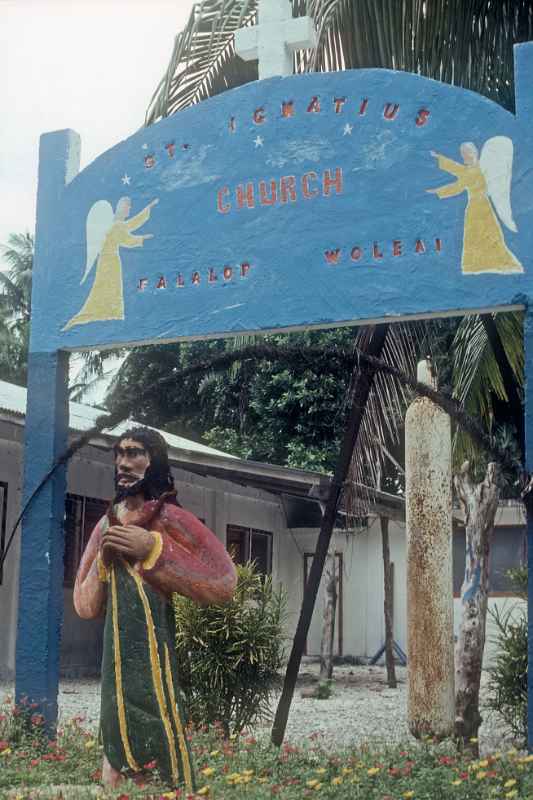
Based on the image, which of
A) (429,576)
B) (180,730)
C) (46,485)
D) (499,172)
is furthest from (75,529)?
(499,172)

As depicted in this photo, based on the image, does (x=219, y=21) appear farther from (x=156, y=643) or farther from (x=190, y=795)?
(x=190, y=795)

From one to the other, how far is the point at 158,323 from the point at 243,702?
329 centimetres

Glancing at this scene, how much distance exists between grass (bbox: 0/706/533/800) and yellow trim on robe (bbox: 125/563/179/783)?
118 millimetres

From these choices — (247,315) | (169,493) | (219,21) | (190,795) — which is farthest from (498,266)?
(219,21)

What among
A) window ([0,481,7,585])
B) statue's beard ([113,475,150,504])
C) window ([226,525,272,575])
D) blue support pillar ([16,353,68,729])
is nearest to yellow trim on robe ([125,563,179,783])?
statue's beard ([113,475,150,504])

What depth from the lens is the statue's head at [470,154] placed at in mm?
6275

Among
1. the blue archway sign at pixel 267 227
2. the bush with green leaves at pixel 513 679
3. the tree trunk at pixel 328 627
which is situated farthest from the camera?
the tree trunk at pixel 328 627

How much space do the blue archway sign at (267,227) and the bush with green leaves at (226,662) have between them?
184 cm

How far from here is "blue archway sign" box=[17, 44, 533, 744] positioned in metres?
6.23

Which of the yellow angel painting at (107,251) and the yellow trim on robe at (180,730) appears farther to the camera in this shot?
the yellow angel painting at (107,251)

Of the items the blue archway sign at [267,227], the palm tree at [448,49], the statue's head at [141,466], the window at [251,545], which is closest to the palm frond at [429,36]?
the palm tree at [448,49]

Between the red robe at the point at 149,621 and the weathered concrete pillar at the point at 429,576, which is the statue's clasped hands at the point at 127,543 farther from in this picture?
the weathered concrete pillar at the point at 429,576

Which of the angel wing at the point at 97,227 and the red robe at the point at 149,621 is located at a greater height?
the angel wing at the point at 97,227

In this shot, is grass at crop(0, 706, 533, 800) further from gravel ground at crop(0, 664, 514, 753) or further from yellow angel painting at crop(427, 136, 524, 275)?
yellow angel painting at crop(427, 136, 524, 275)
